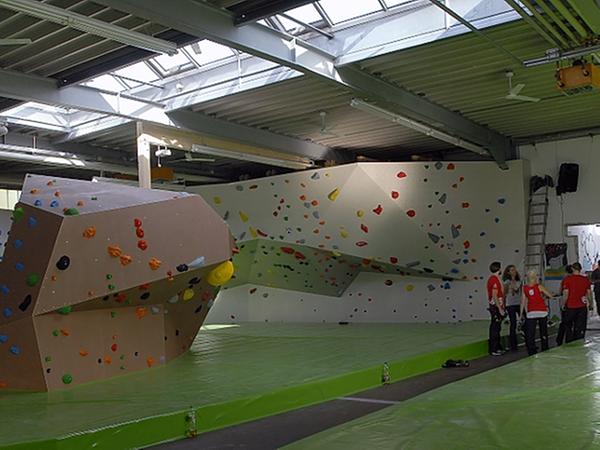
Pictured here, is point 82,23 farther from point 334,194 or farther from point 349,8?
point 334,194

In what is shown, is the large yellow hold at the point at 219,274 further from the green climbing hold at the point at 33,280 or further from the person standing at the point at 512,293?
the person standing at the point at 512,293

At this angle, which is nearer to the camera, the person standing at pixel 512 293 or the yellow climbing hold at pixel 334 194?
the person standing at pixel 512 293

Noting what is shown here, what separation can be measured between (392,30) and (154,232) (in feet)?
13.5

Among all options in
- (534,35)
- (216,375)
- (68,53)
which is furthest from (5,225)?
(534,35)

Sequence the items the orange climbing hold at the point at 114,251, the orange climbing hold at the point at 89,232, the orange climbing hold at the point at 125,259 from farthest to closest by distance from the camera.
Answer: the orange climbing hold at the point at 125,259 → the orange climbing hold at the point at 114,251 → the orange climbing hold at the point at 89,232

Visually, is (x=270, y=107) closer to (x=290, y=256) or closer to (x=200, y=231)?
(x=200, y=231)

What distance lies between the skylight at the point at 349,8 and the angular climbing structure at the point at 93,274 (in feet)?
10.3

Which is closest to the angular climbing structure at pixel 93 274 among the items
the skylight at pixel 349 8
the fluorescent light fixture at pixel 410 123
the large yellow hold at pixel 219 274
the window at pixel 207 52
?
the large yellow hold at pixel 219 274

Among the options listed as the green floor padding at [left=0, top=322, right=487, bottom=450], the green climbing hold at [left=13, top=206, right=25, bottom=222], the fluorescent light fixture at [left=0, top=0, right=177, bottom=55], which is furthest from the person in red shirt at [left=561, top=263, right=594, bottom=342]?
the green climbing hold at [left=13, top=206, right=25, bottom=222]

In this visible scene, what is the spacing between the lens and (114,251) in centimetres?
768

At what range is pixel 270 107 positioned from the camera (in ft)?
38.0

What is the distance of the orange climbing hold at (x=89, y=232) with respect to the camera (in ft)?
24.4

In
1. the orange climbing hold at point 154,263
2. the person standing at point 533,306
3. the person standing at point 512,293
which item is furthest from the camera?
the person standing at point 512,293

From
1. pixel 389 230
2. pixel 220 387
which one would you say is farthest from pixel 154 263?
pixel 389 230
